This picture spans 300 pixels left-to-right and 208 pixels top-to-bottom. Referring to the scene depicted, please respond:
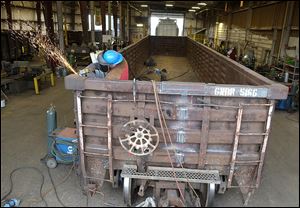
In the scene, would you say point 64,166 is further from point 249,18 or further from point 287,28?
point 249,18

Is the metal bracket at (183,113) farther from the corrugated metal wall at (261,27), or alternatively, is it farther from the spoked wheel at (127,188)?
the corrugated metal wall at (261,27)

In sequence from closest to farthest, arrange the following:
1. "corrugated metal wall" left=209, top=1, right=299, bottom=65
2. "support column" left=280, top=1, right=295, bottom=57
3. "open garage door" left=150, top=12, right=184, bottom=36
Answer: "support column" left=280, top=1, right=295, bottom=57, "corrugated metal wall" left=209, top=1, right=299, bottom=65, "open garage door" left=150, top=12, right=184, bottom=36

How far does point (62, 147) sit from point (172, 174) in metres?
1.96

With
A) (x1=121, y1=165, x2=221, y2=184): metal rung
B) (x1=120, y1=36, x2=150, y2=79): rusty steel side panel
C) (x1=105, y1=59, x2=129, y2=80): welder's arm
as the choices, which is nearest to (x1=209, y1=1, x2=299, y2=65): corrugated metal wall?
(x1=120, y1=36, x2=150, y2=79): rusty steel side panel

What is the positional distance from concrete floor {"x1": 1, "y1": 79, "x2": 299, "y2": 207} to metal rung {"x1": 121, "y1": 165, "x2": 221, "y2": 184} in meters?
0.68

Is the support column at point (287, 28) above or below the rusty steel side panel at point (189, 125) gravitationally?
above

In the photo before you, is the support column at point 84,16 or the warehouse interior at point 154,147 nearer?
the warehouse interior at point 154,147

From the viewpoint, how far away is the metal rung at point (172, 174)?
2863 mm

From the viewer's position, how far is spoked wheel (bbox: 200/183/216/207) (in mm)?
2941

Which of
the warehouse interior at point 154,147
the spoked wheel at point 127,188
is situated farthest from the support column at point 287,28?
the spoked wheel at point 127,188

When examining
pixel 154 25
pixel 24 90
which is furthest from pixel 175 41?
pixel 154 25

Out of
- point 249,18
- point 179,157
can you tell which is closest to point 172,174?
point 179,157

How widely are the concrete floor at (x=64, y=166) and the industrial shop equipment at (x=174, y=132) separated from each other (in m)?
0.44

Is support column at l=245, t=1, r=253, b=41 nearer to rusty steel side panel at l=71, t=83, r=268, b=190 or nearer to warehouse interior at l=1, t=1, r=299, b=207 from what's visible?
warehouse interior at l=1, t=1, r=299, b=207
